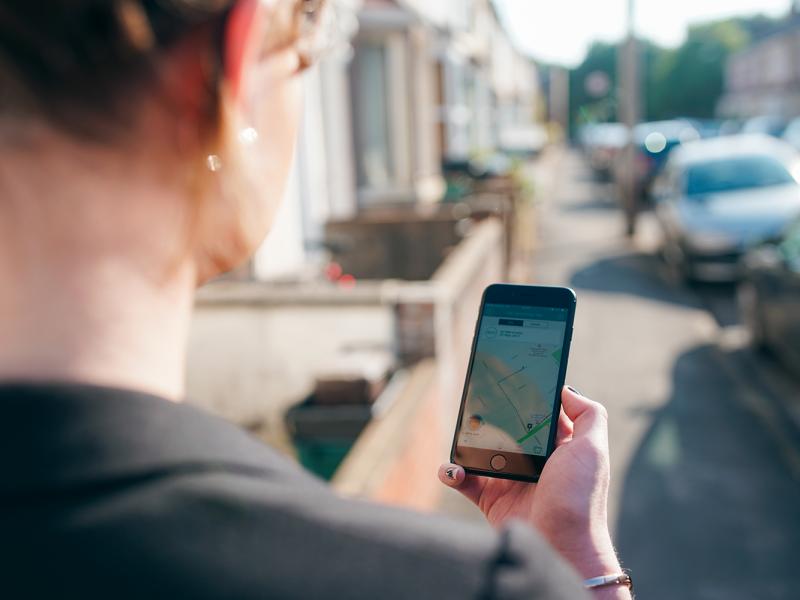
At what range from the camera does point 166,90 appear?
804mm

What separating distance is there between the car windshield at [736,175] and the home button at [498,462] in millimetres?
12323

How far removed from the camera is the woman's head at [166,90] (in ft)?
2.40

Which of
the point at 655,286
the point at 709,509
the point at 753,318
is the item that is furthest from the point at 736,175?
the point at 709,509

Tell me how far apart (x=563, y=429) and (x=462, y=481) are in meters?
0.15

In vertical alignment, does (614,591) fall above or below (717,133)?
below

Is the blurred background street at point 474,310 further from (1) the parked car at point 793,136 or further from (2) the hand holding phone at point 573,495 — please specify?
(1) the parked car at point 793,136

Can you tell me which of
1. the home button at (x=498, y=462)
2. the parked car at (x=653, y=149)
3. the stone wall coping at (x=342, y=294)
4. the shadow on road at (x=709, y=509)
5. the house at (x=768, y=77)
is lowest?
the shadow on road at (x=709, y=509)

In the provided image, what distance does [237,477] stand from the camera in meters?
0.75

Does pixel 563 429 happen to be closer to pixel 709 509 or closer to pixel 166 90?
pixel 166 90

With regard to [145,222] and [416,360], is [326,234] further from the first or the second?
[145,222]

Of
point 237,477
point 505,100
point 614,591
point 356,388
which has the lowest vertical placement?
point 356,388

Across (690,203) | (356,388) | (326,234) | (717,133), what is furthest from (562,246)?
(717,133)

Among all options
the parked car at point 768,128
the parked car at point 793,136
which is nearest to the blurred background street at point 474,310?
the parked car at point 793,136

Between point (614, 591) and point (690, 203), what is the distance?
1229cm
